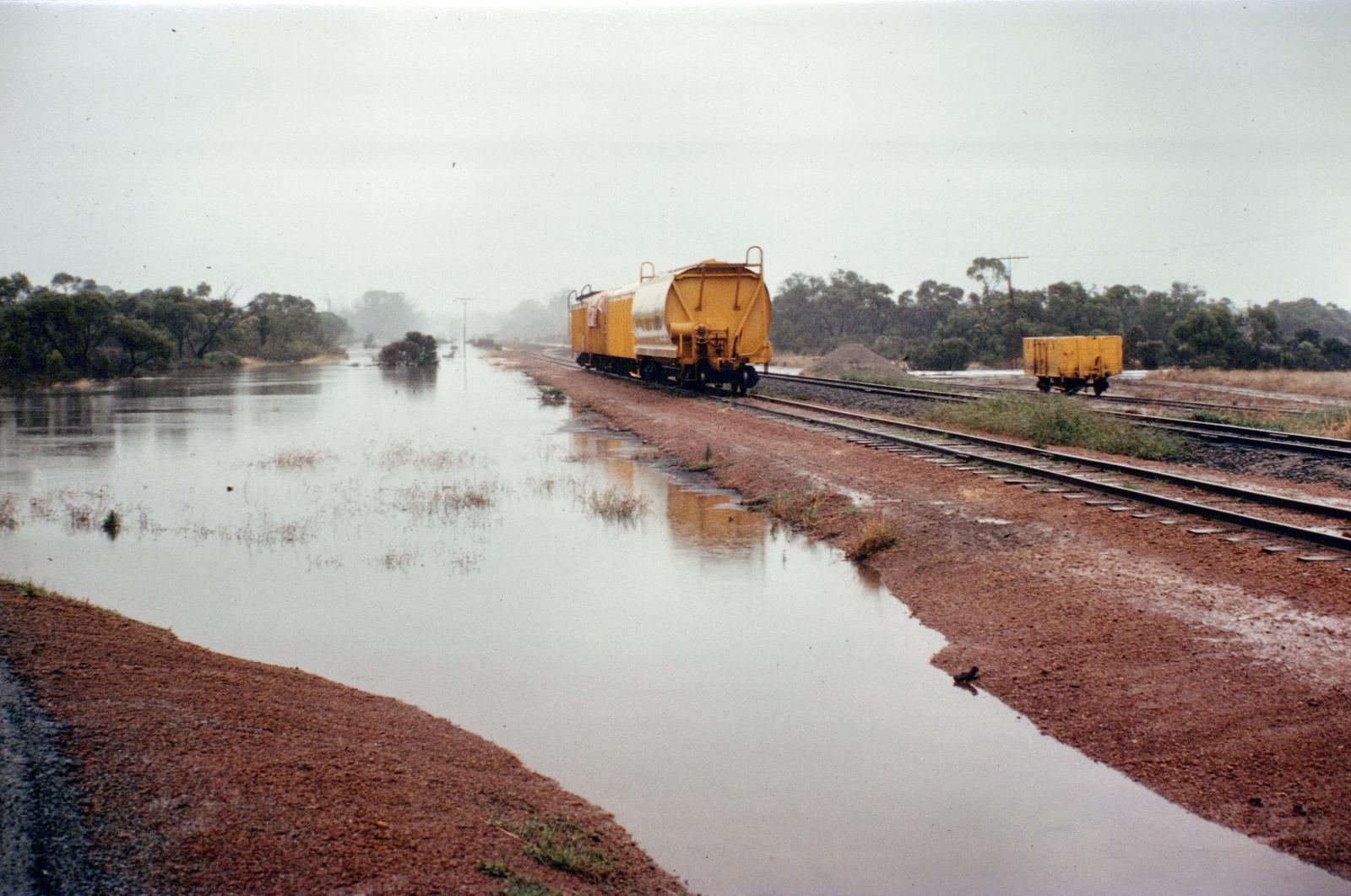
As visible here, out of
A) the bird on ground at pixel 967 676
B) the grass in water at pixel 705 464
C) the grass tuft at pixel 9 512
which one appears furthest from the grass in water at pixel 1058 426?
the grass tuft at pixel 9 512

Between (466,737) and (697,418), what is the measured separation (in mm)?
16631

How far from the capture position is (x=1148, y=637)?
6637 millimetres

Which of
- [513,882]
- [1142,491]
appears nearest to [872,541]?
[1142,491]

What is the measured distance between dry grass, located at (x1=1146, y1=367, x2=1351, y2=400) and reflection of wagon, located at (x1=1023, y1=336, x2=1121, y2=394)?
987 cm

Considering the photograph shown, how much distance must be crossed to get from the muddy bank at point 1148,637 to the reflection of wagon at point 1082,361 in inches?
683

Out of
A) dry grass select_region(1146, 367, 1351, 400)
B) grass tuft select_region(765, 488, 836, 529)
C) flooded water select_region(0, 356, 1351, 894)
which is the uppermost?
dry grass select_region(1146, 367, 1351, 400)

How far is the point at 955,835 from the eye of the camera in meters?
4.75

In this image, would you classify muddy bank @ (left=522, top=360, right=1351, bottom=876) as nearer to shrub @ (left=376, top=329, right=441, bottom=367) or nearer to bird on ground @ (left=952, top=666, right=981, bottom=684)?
bird on ground @ (left=952, top=666, right=981, bottom=684)

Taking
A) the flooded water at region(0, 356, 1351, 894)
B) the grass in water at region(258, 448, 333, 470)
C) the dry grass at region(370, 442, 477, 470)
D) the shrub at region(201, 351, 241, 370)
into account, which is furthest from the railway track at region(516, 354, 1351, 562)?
the shrub at region(201, 351, 241, 370)

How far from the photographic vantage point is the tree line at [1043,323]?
1970 inches

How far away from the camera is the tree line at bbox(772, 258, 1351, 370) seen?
5003cm

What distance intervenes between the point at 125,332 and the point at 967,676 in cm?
5452

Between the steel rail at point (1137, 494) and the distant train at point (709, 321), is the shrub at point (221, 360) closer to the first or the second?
the distant train at point (709, 321)

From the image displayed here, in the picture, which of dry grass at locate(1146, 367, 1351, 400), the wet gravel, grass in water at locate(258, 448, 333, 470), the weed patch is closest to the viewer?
the wet gravel
